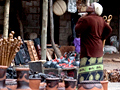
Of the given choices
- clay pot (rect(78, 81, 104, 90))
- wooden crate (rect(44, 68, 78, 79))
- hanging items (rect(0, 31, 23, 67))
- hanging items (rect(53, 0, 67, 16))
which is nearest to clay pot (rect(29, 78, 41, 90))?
clay pot (rect(78, 81, 104, 90))

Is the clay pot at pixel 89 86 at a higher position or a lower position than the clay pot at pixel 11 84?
higher

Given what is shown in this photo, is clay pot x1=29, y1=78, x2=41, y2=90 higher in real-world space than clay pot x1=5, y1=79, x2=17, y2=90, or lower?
lower

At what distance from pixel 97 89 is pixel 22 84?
2.43 feet

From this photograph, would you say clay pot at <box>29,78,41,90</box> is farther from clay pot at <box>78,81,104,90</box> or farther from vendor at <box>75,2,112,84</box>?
vendor at <box>75,2,112,84</box>

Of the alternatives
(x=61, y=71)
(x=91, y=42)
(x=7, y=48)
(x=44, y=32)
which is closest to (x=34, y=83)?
(x=91, y=42)

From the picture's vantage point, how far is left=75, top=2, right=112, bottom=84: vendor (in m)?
4.95

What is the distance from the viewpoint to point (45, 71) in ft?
24.3

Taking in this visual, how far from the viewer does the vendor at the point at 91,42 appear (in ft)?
16.2

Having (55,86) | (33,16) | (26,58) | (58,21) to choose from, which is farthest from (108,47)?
(55,86)

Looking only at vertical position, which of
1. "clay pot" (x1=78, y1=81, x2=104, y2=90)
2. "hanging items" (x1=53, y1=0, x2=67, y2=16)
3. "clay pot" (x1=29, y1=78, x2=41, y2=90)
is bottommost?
"clay pot" (x1=29, y1=78, x2=41, y2=90)

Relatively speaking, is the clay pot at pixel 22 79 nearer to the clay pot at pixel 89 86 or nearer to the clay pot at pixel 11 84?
the clay pot at pixel 11 84

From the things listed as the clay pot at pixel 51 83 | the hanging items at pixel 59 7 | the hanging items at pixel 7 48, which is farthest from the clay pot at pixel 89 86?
the hanging items at pixel 59 7

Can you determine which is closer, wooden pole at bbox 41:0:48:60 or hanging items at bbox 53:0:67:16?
wooden pole at bbox 41:0:48:60

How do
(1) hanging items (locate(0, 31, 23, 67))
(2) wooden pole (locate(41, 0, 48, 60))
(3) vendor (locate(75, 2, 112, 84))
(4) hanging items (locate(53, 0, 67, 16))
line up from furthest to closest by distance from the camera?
(4) hanging items (locate(53, 0, 67, 16)), (2) wooden pole (locate(41, 0, 48, 60)), (1) hanging items (locate(0, 31, 23, 67)), (3) vendor (locate(75, 2, 112, 84))
